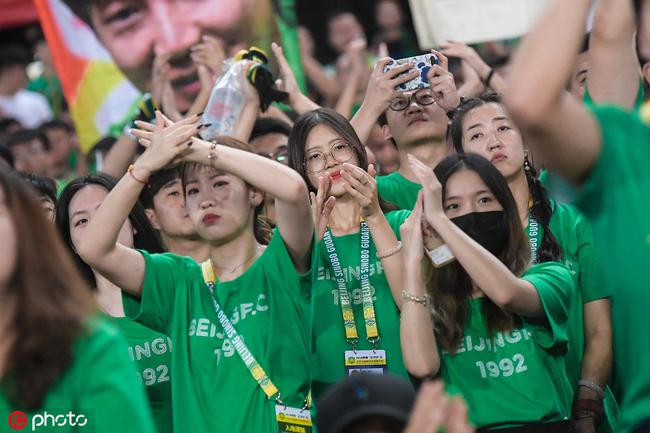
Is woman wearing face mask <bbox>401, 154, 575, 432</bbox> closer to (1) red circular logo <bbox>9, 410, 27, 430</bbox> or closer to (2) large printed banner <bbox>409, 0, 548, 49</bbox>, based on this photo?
(1) red circular logo <bbox>9, 410, 27, 430</bbox>

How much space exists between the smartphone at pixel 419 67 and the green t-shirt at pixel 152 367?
1.78 meters

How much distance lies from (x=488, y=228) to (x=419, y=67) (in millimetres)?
1423

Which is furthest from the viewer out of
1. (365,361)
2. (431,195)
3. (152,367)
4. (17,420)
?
(152,367)

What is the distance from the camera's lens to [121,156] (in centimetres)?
778

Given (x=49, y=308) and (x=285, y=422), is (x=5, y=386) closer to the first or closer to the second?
(x=49, y=308)

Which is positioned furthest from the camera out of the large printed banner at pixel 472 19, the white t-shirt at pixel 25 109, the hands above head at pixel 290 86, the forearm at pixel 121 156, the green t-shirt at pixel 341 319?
the white t-shirt at pixel 25 109

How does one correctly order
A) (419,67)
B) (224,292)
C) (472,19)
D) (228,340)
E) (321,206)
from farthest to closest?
(472,19), (419,67), (321,206), (224,292), (228,340)

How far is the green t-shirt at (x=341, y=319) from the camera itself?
503cm

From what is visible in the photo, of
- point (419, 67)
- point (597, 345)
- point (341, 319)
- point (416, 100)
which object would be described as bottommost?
point (597, 345)

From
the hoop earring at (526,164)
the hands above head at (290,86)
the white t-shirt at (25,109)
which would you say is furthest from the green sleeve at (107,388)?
the white t-shirt at (25,109)

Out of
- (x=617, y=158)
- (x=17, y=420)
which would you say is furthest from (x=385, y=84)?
(x=17, y=420)

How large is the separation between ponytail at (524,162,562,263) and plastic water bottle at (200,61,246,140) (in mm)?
1630

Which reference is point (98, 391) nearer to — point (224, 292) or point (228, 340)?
point (228, 340)

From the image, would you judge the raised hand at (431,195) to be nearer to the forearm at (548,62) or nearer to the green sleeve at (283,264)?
the green sleeve at (283,264)
